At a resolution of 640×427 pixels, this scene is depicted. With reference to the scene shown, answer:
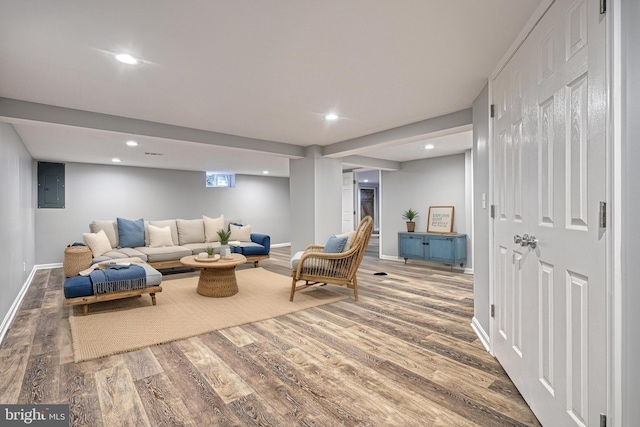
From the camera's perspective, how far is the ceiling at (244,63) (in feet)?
5.71

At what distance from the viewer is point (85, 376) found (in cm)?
221

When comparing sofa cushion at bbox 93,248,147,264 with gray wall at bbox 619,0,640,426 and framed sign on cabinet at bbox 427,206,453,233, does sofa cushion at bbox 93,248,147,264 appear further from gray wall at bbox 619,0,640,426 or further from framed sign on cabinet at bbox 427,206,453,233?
gray wall at bbox 619,0,640,426

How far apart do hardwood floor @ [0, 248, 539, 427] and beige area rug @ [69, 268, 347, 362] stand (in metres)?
0.14

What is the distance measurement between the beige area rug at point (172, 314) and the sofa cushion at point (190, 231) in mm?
2117

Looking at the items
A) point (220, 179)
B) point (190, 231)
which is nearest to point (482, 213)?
point (190, 231)

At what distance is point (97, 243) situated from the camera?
18.1 ft

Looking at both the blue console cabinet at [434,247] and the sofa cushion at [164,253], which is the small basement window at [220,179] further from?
the blue console cabinet at [434,247]

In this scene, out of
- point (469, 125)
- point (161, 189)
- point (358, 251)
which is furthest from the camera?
point (161, 189)

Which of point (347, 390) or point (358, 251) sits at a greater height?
point (358, 251)

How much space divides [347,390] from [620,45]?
2094mm

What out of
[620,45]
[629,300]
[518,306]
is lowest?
[518,306]

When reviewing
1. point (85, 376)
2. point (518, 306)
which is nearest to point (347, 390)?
point (518, 306)

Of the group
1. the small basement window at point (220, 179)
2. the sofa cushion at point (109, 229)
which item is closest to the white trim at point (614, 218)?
the sofa cushion at point (109, 229)

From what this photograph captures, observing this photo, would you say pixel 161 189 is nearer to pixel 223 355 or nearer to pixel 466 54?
pixel 223 355
